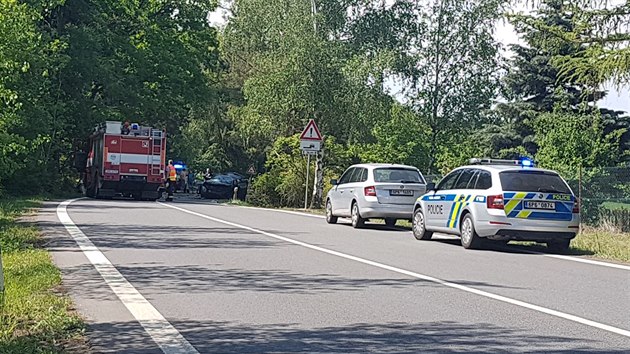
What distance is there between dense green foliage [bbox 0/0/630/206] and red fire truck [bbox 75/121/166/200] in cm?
238

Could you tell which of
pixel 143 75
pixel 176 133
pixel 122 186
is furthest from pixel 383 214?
pixel 176 133

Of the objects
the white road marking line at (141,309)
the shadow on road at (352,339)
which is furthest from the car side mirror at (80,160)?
the shadow on road at (352,339)

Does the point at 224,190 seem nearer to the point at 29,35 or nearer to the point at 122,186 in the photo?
the point at 122,186

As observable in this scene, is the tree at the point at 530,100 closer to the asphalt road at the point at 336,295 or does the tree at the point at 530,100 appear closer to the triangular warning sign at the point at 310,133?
the triangular warning sign at the point at 310,133

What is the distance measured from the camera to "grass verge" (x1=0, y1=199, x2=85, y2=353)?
23.5 feet

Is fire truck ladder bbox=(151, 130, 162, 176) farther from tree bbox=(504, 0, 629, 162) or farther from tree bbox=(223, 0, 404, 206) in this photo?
tree bbox=(504, 0, 629, 162)

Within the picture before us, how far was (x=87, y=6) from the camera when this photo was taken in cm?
4066

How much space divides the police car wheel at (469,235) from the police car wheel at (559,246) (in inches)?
54.2

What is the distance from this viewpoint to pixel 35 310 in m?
8.43

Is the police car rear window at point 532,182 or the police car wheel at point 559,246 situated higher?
the police car rear window at point 532,182

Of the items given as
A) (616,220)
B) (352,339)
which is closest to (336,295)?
(352,339)

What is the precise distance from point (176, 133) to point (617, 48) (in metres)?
47.5

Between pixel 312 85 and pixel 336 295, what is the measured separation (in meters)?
22.4

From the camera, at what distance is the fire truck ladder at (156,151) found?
36312 mm
